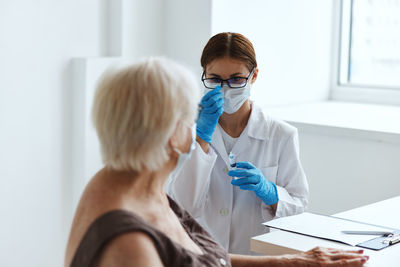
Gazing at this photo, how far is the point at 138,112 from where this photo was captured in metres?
1.20

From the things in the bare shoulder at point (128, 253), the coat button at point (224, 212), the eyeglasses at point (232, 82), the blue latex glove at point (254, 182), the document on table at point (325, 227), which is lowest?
the coat button at point (224, 212)

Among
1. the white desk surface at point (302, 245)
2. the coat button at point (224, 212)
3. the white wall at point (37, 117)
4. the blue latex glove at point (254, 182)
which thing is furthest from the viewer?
the white wall at point (37, 117)

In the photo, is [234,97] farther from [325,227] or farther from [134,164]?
[134,164]

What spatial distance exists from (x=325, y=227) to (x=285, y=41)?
1731 millimetres

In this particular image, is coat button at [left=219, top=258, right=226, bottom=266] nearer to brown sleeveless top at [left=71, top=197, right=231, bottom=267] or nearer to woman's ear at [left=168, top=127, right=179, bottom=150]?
brown sleeveless top at [left=71, top=197, right=231, bottom=267]

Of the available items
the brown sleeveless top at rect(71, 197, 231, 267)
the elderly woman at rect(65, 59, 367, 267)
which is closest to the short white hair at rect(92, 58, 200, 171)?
the elderly woman at rect(65, 59, 367, 267)

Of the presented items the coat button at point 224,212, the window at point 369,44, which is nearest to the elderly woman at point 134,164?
the coat button at point 224,212

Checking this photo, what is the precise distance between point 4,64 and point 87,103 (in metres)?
0.42

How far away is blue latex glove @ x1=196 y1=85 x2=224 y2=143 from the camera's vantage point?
2029mm

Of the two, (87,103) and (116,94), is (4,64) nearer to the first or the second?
(87,103)

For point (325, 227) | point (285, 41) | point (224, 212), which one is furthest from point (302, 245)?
point (285, 41)

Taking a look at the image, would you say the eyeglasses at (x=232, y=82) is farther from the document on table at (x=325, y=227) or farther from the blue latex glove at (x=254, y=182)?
the document on table at (x=325, y=227)

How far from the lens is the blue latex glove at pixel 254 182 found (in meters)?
2.02

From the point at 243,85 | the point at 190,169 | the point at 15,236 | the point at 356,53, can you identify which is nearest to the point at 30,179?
the point at 15,236
